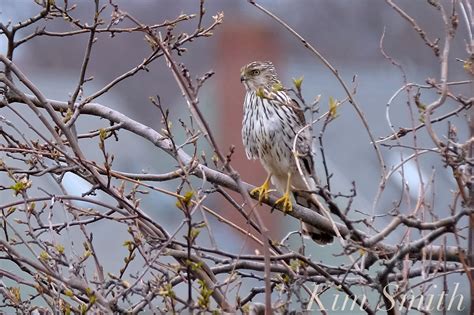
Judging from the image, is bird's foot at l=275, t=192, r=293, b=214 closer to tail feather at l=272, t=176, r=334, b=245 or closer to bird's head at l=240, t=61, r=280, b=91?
tail feather at l=272, t=176, r=334, b=245

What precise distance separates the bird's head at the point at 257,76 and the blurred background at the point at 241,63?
151 cm

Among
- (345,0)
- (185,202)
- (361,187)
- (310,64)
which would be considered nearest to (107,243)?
(361,187)

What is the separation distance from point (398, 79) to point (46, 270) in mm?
4344

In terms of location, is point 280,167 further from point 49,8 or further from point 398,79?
point 398,79

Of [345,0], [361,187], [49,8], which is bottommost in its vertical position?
[49,8]

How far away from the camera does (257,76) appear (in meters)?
3.62

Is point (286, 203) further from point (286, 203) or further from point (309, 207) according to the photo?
point (309, 207)

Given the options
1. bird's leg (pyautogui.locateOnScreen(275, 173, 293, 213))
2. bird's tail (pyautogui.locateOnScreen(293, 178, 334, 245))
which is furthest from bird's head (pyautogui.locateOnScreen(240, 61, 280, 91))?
bird's leg (pyautogui.locateOnScreen(275, 173, 293, 213))

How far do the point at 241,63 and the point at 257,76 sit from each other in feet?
8.67

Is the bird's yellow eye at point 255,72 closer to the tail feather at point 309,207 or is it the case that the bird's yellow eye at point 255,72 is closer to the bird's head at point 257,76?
the bird's head at point 257,76

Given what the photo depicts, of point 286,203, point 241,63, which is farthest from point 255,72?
point 241,63

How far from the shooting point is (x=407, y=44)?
5902 millimetres

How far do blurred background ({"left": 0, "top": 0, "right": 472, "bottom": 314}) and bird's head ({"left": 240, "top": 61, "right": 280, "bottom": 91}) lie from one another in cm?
151

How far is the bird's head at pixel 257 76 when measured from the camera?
3593 millimetres
